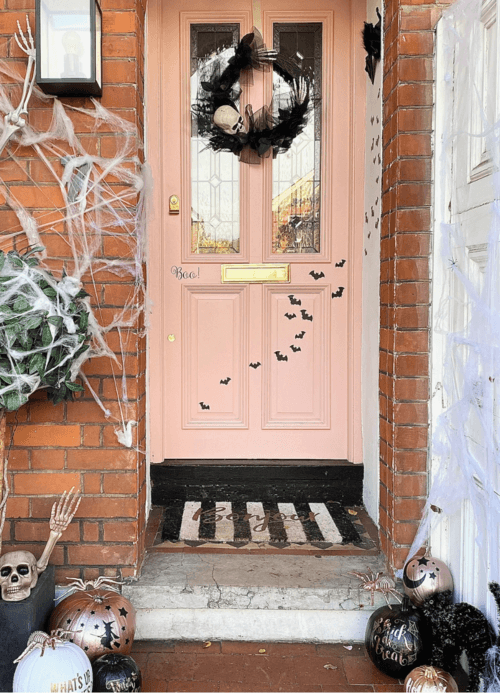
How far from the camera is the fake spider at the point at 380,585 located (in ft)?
7.48

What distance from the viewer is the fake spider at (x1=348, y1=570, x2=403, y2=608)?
228cm

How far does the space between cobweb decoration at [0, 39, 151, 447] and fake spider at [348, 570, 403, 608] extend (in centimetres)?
101

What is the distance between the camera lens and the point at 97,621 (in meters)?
2.11

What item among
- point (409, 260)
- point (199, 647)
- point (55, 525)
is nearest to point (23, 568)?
point (55, 525)

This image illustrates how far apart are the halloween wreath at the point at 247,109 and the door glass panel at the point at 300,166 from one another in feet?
0.14

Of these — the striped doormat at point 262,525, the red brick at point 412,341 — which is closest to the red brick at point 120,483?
the striped doormat at point 262,525

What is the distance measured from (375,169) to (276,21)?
0.95 metres

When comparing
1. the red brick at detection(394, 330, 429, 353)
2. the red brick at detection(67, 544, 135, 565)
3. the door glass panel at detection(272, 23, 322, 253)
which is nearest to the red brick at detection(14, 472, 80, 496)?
the red brick at detection(67, 544, 135, 565)

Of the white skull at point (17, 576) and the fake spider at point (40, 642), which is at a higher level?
the white skull at point (17, 576)

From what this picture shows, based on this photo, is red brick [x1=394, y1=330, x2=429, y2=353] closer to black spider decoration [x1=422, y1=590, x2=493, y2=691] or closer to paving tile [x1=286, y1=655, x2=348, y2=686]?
black spider decoration [x1=422, y1=590, x2=493, y2=691]

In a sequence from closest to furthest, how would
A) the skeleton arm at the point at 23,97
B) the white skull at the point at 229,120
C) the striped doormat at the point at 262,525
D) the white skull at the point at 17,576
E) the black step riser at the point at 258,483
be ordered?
the white skull at the point at 17,576 → the skeleton arm at the point at 23,97 → the striped doormat at the point at 262,525 → the white skull at the point at 229,120 → the black step riser at the point at 258,483

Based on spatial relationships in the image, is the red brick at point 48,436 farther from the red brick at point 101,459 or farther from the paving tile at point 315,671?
the paving tile at point 315,671

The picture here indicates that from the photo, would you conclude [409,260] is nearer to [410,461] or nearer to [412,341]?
[412,341]

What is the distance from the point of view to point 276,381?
10.7 feet
